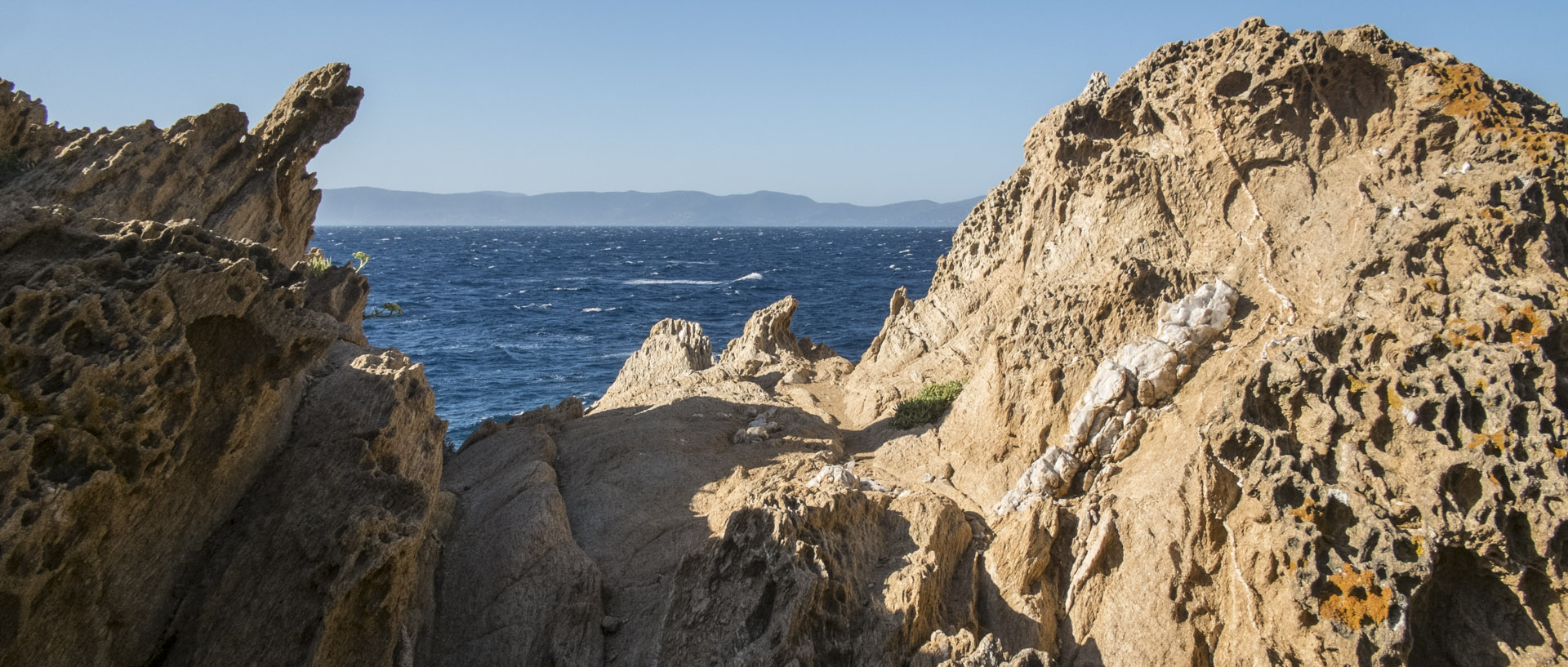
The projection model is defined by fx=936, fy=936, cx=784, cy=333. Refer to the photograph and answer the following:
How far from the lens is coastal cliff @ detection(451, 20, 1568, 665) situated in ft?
32.6

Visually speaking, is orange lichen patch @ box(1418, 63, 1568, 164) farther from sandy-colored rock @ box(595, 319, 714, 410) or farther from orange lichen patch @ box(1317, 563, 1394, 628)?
sandy-colored rock @ box(595, 319, 714, 410)

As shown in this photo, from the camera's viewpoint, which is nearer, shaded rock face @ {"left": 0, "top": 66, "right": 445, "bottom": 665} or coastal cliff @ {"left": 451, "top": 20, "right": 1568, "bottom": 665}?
shaded rock face @ {"left": 0, "top": 66, "right": 445, "bottom": 665}

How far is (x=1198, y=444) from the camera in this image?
11875mm

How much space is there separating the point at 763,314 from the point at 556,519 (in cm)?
1416

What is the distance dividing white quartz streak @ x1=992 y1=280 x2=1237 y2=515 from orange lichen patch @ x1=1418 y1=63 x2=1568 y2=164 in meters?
4.13

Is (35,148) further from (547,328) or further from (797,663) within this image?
(547,328)

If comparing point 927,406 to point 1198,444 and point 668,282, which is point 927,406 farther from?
point 668,282

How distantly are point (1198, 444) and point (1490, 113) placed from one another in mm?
6988

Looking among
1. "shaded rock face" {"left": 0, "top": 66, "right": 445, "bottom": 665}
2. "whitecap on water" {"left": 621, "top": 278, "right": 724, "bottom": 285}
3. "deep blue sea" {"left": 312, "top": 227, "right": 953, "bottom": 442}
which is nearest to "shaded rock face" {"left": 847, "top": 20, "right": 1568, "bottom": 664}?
"shaded rock face" {"left": 0, "top": 66, "right": 445, "bottom": 665}

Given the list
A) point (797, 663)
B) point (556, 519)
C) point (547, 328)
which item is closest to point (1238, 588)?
point (797, 663)

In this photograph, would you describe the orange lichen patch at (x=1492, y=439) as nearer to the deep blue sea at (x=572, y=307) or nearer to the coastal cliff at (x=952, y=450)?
the coastal cliff at (x=952, y=450)

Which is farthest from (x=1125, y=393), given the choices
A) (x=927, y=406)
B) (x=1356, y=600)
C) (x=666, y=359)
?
(x=666, y=359)

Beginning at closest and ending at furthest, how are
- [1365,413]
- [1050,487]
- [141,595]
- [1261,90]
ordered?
[141,595] < [1365,413] < [1050,487] < [1261,90]

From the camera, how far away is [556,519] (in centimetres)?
1289
